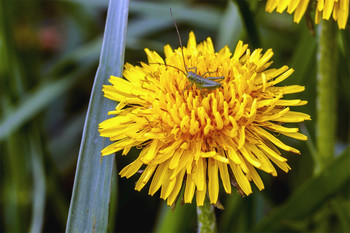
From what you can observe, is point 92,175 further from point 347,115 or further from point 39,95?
point 347,115

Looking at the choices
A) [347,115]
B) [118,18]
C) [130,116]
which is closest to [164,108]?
[130,116]

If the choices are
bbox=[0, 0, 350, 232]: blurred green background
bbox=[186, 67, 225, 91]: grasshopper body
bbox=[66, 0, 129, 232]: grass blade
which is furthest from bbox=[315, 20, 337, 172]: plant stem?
bbox=[66, 0, 129, 232]: grass blade

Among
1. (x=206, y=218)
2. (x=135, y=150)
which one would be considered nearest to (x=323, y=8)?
(x=206, y=218)

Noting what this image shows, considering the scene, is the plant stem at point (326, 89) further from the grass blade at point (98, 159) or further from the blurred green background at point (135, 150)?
the grass blade at point (98, 159)

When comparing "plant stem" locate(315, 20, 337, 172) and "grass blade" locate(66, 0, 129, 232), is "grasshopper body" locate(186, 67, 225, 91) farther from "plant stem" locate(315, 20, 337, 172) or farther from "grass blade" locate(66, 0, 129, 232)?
"plant stem" locate(315, 20, 337, 172)

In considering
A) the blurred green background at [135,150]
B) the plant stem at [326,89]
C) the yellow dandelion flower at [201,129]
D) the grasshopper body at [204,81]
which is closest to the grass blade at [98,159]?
the yellow dandelion flower at [201,129]

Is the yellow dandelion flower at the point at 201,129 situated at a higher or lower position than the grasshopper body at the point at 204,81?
lower

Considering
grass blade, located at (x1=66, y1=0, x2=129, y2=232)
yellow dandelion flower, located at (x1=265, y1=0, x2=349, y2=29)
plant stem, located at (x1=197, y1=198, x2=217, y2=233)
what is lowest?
plant stem, located at (x1=197, y1=198, x2=217, y2=233)

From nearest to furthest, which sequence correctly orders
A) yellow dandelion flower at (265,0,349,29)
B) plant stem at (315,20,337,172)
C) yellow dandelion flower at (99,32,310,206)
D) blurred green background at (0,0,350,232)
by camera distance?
yellow dandelion flower at (99,32,310,206) → yellow dandelion flower at (265,0,349,29) → plant stem at (315,20,337,172) → blurred green background at (0,0,350,232)
